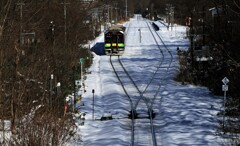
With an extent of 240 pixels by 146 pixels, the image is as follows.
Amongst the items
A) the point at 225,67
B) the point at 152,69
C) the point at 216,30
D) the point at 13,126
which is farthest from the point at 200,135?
the point at 152,69

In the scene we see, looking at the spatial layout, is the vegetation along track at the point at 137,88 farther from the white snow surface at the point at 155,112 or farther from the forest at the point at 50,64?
the forest at the point at 50,64

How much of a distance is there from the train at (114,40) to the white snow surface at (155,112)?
4494mm

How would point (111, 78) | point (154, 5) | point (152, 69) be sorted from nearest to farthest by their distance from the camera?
1. point (111, 78)
2. point (152, 69)
3. point (154, 5)

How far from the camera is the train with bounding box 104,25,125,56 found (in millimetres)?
42188

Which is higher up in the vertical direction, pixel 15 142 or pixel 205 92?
pixel 15 142

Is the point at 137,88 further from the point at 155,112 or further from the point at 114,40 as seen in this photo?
the point at 114,40

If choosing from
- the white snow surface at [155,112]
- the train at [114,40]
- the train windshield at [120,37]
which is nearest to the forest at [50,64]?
the white snow surface at [155,112]

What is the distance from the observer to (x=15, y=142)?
10.2m

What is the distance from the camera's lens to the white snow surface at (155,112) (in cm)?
1700

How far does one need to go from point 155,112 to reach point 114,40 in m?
21.2

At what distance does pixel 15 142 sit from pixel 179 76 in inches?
885

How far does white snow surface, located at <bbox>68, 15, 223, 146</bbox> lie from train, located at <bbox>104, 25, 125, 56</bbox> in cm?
449

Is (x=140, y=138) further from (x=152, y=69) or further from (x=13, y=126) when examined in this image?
(x=152, y=69)

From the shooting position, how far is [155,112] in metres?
22.2
